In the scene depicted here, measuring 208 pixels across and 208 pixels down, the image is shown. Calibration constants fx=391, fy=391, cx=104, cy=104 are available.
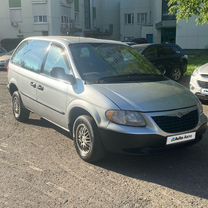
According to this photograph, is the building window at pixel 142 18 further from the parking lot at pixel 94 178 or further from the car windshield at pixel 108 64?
the parking lot at pixel 94 178

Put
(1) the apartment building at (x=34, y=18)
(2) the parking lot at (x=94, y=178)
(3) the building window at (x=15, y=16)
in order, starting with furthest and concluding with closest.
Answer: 1. (3) the building window at (x=15, y=16)
2. (1) the apartment building at (x=34, y=18)
3. (2) the parking lot at (x=94, y=178)

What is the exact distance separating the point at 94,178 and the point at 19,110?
3.39 m

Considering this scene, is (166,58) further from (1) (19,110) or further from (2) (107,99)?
(2) (107,99)

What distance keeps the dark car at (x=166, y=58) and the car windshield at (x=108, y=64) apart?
7726 millimetres

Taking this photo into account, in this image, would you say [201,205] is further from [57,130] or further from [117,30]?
[117,30]

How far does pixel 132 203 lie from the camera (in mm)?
4273

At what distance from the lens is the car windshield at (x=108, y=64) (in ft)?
19.1

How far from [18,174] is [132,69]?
2.41 m

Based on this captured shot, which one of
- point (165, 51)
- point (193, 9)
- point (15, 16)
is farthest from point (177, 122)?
point (15, 16)

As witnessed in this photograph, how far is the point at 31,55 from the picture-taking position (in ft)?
23.9

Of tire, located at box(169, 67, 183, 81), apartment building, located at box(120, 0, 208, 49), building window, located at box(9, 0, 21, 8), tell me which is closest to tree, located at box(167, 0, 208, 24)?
tire, located at box(169, 67, 183, 81)

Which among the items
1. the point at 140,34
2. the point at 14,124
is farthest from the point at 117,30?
the point at 14,124

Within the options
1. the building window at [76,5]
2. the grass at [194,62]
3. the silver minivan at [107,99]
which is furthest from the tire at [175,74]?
the building window at [76,5]

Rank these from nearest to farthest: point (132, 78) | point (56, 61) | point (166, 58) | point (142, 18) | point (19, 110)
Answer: point (132, 78) → point (56, 61) → point (19, 110) → point (166, 58) → point (142, 18)
